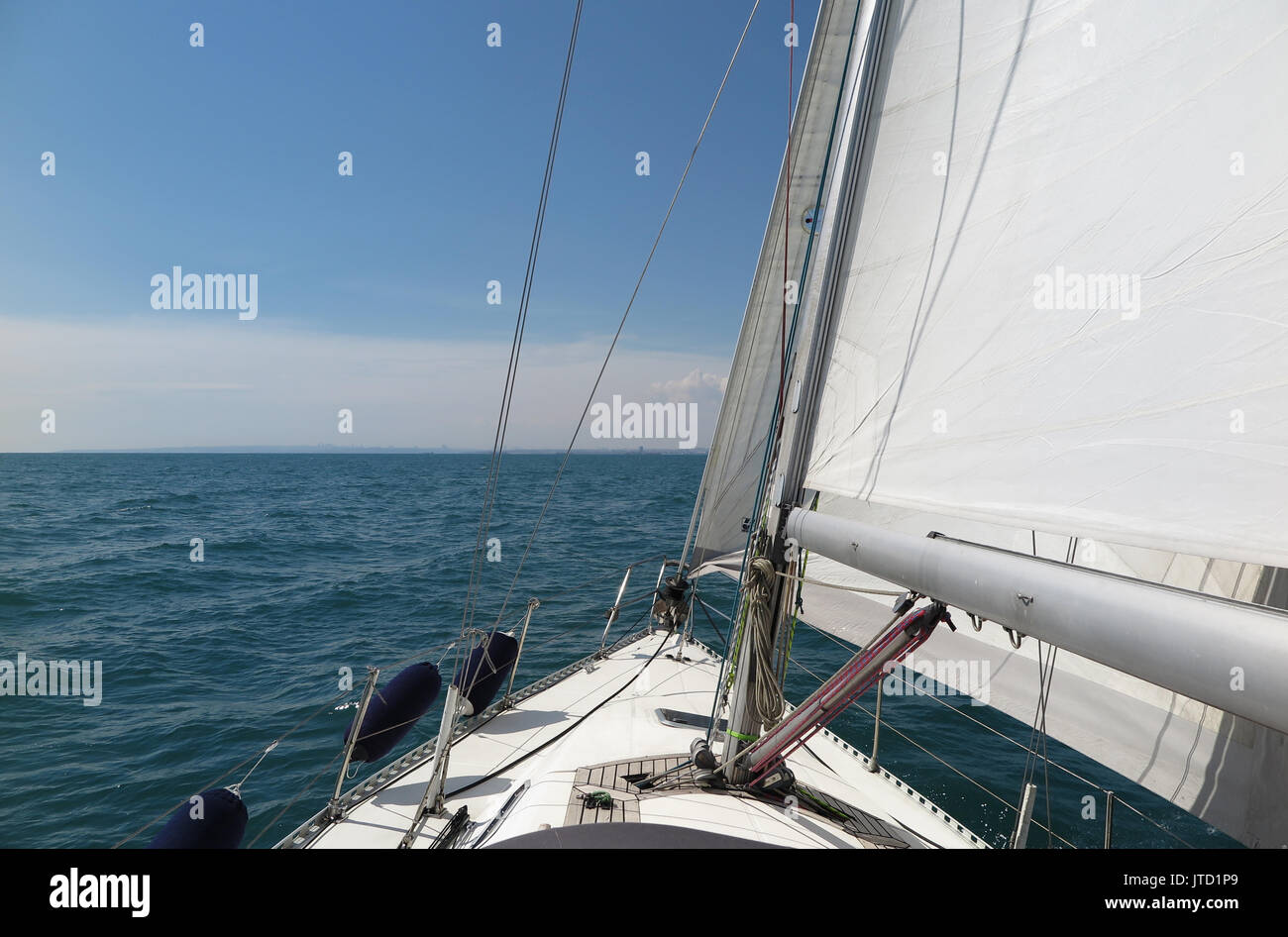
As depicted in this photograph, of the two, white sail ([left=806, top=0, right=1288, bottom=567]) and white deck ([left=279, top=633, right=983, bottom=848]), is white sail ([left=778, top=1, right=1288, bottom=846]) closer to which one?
white sail ([left=806, top=0, right=1288, bottom=567])

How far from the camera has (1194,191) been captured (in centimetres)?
185

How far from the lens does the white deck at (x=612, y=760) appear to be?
3.30 m

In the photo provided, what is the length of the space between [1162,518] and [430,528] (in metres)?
28.0

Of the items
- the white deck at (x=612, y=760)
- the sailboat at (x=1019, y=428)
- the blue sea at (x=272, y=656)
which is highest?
the sailboat at (x=1019, y=428)

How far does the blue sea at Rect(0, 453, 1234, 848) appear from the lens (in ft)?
22.9

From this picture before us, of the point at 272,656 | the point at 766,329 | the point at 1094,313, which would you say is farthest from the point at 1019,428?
the point at 272,656

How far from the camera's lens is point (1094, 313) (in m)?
2.10

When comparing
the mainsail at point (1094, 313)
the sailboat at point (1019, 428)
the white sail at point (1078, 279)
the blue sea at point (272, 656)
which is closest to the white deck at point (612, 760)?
the sailboat at point (1019, 428)

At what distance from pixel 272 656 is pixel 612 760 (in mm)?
9608

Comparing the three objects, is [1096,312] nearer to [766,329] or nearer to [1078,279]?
[1078,279]

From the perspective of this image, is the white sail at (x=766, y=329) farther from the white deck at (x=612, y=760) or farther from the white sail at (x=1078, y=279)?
the white deck at (x=612, y=760)

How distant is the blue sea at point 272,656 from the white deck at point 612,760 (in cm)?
79

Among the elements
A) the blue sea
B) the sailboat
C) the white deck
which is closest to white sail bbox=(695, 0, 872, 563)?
the sailboat

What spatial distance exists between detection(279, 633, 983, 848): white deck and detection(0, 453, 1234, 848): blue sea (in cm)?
79
